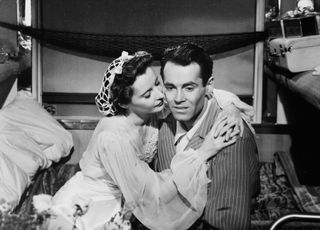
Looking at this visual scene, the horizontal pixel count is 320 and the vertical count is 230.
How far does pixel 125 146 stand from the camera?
263 centimetres

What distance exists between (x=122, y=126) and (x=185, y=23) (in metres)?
2.23

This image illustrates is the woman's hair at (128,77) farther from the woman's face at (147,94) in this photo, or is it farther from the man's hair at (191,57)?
the man's hair at (191,57)

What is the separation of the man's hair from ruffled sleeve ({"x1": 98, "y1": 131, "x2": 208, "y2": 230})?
415mm

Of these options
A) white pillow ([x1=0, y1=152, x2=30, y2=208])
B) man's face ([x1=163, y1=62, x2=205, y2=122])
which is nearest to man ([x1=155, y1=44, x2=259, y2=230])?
man's face ([x1=163, y1=62, x2=205, y2=122])

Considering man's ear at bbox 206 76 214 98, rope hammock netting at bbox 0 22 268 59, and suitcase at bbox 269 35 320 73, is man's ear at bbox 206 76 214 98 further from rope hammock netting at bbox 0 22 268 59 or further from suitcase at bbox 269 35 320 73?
rope hammock netting at bbox 0 22 268 59

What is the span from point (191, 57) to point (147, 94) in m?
0.32

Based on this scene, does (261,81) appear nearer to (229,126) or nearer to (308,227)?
(308,227)

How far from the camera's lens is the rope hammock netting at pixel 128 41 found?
443 cm

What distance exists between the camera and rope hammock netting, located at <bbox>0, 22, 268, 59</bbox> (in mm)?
4434

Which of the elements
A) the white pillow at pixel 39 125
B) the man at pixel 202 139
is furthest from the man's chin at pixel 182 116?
the white pillow at pixel 39 125

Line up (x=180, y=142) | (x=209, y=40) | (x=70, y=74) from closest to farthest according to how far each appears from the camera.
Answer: (x=180, y=142) → (x=209, y=40) → (x=70, y=74)

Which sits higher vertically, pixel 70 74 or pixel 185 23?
pixel 185 23

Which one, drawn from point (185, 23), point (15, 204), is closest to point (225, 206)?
point (15, 204)

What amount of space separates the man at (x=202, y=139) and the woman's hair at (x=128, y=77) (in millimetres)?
107
